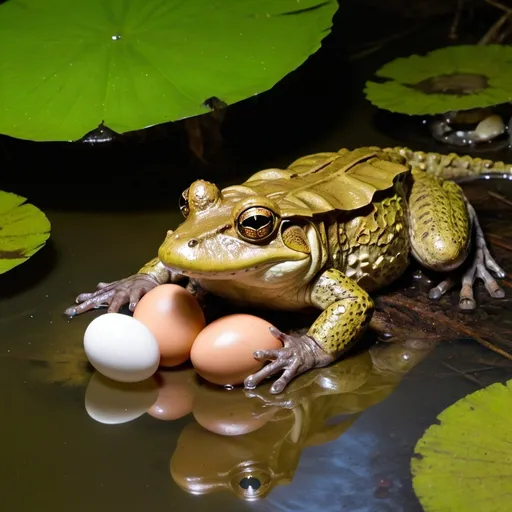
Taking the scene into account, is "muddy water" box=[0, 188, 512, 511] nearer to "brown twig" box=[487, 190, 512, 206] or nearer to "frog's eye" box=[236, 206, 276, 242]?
"frog's eye" box=[236, 206, 276, 242]

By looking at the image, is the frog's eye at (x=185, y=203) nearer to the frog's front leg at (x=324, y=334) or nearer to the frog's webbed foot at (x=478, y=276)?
the frog's front leg at (x=324, y=334)

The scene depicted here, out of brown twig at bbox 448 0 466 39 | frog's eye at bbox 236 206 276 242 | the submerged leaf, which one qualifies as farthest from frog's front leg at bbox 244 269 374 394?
brown twig at bbox 448 0 466 39

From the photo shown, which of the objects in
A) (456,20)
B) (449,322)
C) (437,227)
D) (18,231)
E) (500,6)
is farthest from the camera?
(456,20)

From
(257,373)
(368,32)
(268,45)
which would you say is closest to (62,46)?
(268,45)

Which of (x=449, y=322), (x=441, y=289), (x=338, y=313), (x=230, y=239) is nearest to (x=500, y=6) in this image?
(x=441, y=289)

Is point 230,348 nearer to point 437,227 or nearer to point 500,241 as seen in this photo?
point 437,227

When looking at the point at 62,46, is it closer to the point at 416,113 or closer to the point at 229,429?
the point at 416,113

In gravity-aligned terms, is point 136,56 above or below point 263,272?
above
